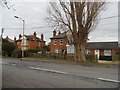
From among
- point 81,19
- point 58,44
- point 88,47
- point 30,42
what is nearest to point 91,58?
point 81,19

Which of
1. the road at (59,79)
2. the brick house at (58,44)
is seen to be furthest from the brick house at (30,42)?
the road at (59,79)

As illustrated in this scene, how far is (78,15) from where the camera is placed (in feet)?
67.1

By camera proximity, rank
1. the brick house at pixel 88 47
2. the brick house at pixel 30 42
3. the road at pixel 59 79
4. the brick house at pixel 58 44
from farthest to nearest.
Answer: the brick house at pixel 30 42 → the brick house at pixel 58 44 → the brick house at pixel 88 47 → the road at pixel 59 79

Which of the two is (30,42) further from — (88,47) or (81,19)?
(81,19)

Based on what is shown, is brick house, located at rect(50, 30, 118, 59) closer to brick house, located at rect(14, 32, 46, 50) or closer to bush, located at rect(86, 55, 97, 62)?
bush, located at rect(86, 55, 97, 62)

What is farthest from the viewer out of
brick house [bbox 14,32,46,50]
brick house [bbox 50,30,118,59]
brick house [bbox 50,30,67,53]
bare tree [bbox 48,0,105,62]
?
brick house [bbox 14,32,46,50]

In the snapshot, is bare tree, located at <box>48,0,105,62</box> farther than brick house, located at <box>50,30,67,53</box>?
No

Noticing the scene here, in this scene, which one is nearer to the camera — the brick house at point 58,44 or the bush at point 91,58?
the bush at point 91,58

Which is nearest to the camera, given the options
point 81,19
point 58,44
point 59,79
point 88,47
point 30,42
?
point 59,79

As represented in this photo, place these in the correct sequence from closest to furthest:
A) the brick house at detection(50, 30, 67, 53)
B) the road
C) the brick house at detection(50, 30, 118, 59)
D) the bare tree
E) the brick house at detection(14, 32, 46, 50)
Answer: the road, the bare tree, the brick house at detection(50, 30, 118, 59), the brick house at detection(50, 30, 67, 53), the brick house at detection(14, 32, 46, 50)

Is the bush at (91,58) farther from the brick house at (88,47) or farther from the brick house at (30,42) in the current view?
the brick house at (30,42)

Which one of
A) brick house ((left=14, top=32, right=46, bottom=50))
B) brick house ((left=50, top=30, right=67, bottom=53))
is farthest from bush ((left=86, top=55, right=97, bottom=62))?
brick house ((left=14, top=32, right=46, bottom=50))

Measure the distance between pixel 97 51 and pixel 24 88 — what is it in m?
34.4

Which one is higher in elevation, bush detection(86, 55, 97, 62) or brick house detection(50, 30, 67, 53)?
brick house detection(50, 30, 67, 53)
